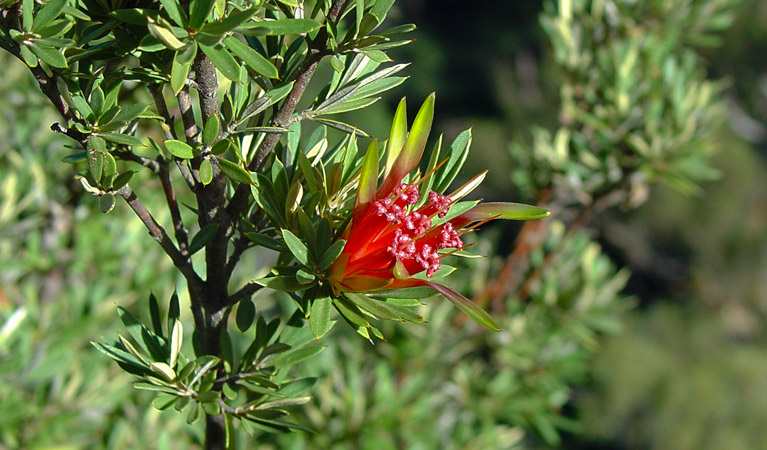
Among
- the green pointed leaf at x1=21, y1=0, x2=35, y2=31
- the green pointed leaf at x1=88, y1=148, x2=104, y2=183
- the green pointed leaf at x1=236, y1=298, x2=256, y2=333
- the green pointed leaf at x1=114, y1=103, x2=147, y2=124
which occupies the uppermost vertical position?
the green pointed leaf at x1=21, y1=0, x2=35, y2=31

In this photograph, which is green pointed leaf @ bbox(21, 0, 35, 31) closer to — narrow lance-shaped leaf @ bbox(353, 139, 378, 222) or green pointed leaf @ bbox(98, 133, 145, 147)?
green pointed leaf @ bbox(98, 133, 145, 147)

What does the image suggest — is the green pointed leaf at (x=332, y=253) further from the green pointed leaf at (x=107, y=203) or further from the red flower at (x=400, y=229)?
the green pointed leaf at (x=107, y=203)

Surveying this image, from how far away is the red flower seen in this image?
32 centimetres

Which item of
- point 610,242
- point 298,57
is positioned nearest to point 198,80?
point 298,57

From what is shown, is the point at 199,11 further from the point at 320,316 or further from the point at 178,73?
the point at 320,316

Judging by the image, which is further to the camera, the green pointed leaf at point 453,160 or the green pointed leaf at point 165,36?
the green pointed leaf at point 453,160

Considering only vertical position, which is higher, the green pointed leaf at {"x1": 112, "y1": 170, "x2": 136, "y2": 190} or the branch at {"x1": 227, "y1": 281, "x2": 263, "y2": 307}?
the green pointed leaf at {"x1": 112, "y1": 170, "x2": 136, "y2": 190}

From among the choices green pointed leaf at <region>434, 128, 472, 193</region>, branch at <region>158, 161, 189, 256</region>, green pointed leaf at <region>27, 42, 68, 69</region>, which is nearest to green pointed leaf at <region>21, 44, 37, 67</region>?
green pointed leaf at <region>27, 42, 68, 69</region>

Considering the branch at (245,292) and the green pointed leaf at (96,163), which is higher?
the green pointed leaf at (96,163)

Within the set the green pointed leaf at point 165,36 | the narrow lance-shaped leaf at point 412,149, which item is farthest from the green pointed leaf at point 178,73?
the narrow lance-shaped leaf at point 412,149

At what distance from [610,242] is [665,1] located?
18.5 ft

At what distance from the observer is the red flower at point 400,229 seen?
32 cm

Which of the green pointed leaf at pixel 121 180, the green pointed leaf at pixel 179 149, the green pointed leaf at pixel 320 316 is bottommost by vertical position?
the green pointed leaf at pixel 320 316

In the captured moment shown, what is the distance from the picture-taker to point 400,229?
→ 1.09ft
